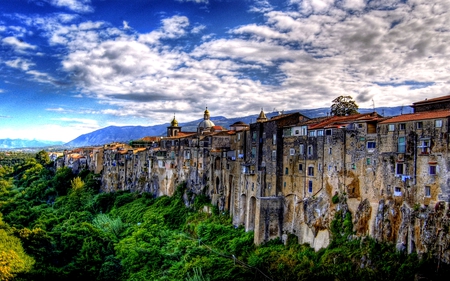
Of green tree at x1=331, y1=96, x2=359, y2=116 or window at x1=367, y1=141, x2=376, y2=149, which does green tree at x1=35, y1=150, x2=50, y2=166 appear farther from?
window at x1=367, y1=141, x2=376, y2=149

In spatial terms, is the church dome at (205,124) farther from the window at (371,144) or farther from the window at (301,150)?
the window at (371,144)

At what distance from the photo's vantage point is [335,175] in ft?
101

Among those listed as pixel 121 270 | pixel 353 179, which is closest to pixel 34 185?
pixel 121 270

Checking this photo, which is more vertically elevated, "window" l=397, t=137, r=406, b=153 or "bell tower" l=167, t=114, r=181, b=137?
"bell tower" l=167, t=114, r=181, b=137

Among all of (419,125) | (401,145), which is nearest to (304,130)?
(401,145)

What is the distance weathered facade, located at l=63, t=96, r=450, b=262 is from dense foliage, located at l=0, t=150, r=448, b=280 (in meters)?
1.30

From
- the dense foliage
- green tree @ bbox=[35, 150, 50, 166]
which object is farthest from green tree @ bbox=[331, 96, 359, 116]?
green tree @ bbox=[35, 150, 50, 166]

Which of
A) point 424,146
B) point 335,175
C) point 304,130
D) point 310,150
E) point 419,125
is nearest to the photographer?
point 424,146

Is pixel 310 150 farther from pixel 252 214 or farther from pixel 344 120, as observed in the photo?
pixel 252 214

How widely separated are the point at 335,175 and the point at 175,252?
17.6 m

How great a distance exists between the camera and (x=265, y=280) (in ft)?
103

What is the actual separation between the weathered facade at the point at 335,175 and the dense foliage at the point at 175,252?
1.30 m

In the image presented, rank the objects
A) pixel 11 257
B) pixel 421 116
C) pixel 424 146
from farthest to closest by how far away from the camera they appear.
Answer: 1. pixel 11 257
2. pixel 421 116
3. pixel 424 146

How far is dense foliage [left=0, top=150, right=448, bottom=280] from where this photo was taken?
27.3 meters
